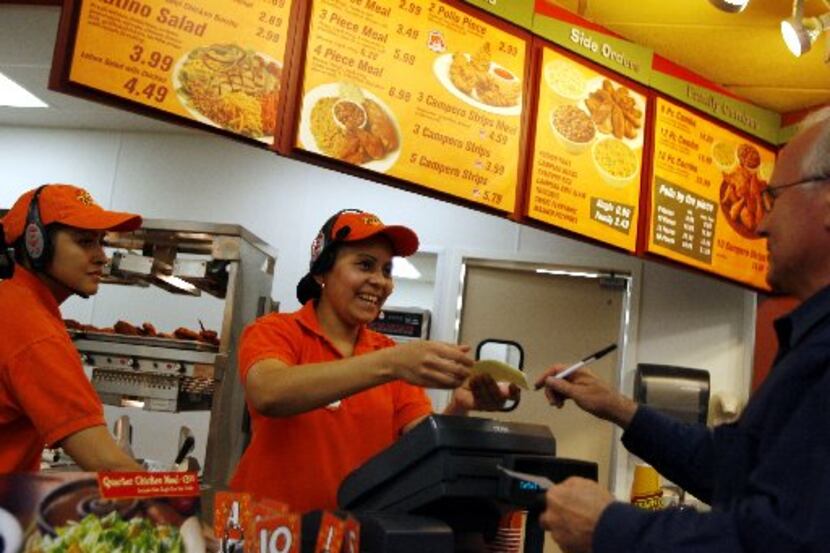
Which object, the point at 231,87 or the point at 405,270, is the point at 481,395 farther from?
the point at 405,270

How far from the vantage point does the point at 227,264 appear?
11.0 ft

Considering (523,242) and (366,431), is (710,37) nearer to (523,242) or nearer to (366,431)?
(523,242)

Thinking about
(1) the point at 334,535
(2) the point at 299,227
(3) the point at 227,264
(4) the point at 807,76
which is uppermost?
(4) the point at 807,76

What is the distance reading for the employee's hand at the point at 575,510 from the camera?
4.48 feet

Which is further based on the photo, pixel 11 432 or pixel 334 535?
pixel 11 432

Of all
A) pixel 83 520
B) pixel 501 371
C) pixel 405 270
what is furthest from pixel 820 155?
pixel 405 270

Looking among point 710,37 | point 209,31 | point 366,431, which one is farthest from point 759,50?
point 366,431

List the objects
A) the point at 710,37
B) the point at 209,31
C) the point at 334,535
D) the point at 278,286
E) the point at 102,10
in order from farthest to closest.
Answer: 1. the point at 278,286
2. the point at 710,37
3. the point at 209,31
4. the point at 102,10
5. the point at 334,535

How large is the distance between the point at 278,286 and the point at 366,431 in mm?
2934

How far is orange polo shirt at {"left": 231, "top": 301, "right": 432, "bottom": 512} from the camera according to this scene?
199 cm

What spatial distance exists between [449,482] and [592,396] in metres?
0.89

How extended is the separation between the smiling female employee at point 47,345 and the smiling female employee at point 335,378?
1.20 feet

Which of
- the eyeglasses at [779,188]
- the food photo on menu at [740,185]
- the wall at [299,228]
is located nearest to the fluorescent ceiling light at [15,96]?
the wall at [299,228]

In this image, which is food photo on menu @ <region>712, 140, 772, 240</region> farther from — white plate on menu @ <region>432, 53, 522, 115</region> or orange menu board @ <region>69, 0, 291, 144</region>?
orange menu board @ <region>69, 0, 291, 144</region>
